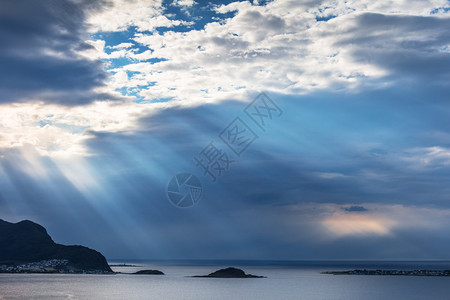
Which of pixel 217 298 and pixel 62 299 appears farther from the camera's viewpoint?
pixel 217 298

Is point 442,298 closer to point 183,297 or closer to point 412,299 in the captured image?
point 412,299

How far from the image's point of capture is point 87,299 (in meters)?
127

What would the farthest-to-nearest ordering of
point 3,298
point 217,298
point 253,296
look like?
point 253,296, point 217,298, point 3,298

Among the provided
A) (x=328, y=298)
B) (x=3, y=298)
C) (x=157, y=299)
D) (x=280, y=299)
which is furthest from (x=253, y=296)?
(x=3, y=298)

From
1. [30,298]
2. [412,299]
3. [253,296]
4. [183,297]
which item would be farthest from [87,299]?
[412,299]

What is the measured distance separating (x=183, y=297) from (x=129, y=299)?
1763 centimetres

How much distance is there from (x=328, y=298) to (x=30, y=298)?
93.2 metres

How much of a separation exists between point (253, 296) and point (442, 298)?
62.8m

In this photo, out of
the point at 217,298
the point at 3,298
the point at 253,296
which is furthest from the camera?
the point at 253,296

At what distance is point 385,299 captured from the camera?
451ft

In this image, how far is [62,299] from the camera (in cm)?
12362

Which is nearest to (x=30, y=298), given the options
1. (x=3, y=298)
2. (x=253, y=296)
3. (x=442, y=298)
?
(x=3, y=298)

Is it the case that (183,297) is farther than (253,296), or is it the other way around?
(253,296)

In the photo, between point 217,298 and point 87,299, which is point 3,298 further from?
point 217,298
